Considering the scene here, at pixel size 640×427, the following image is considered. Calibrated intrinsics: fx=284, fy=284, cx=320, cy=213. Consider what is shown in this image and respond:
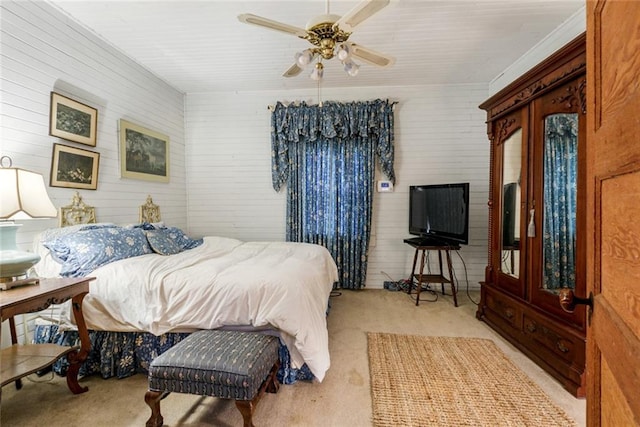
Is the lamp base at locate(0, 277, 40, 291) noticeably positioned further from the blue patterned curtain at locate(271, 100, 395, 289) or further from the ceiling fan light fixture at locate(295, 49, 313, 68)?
the blue patterned curtain at locate(271, 100, 395, 289)

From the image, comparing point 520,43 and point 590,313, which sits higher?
point 520,43

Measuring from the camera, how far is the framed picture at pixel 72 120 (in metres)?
2.29

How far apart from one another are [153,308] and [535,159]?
2908mm

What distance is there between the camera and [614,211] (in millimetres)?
630

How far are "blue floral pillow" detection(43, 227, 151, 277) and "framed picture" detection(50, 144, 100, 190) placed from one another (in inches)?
20.3

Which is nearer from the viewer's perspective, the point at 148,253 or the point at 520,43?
the point at 148,253

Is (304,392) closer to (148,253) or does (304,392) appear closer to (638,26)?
(148,253)

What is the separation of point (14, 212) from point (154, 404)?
1.30 m

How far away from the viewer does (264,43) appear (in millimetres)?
2859

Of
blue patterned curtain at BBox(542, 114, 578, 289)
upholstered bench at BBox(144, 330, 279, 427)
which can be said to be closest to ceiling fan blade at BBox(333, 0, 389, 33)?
blue patterned curtain at BBox(542, 114, 578, 289)

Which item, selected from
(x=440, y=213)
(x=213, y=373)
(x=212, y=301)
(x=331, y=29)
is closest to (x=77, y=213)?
(x=212, y=301)

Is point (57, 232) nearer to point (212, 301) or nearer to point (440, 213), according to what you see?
point (212, 301)

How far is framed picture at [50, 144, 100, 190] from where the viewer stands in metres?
2.32

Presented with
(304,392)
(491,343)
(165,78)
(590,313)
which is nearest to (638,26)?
(590,313)
